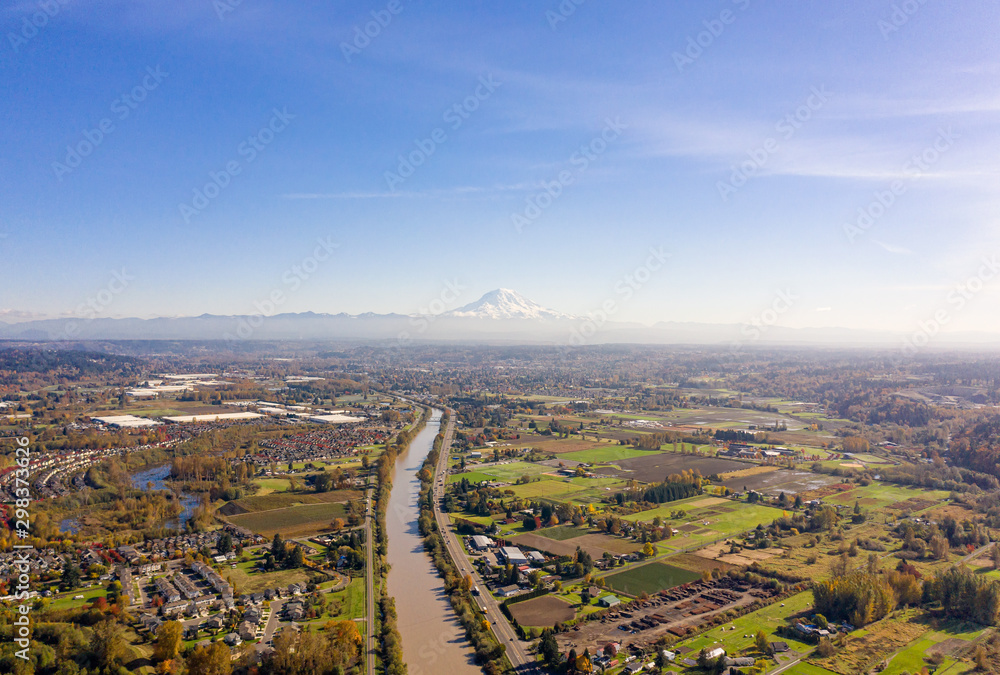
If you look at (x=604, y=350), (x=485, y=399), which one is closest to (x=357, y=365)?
(x=485, y=399)

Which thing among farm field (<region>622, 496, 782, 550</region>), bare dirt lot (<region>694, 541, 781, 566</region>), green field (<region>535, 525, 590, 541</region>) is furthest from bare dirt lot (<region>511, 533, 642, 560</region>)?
bare dirt lot (<region>694, 541, 781, 566</region>)

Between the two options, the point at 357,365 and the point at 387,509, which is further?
the point at 357,365

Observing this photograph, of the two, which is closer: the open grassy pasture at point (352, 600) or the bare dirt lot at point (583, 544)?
the open grassy pasture at point (352, 600)

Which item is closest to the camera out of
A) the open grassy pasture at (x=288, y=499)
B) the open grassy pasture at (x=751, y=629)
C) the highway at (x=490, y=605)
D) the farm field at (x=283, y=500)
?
the highway at (x=490, y=605)

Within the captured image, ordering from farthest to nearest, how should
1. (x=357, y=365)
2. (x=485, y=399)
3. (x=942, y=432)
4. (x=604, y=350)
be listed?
(x=604, y=350), (x=357, y=365), (x=485, y=399), (x=942, y=432)

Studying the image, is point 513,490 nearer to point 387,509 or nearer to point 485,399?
point 387,509

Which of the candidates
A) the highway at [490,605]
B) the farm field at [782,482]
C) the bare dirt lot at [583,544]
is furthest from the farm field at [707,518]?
the highway at [490,605]

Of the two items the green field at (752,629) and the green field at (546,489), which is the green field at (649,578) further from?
the green field at (546,489)
